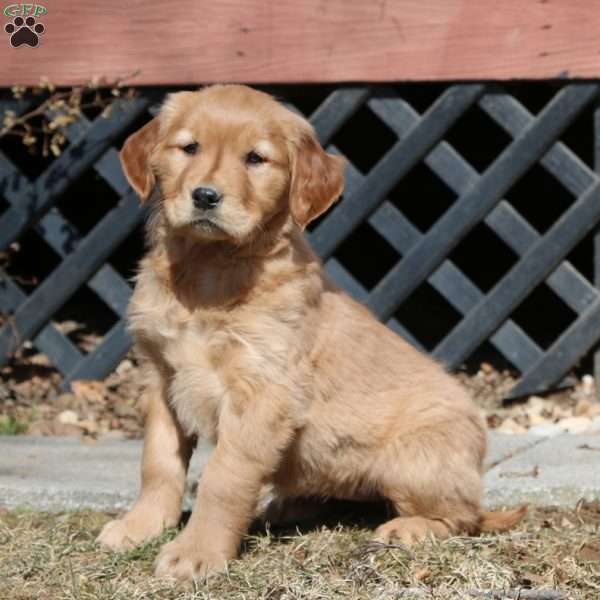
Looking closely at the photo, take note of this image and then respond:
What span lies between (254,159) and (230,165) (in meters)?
0.13

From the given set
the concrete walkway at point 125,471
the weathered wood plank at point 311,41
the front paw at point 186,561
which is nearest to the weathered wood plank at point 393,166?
the weathered wood plank at point 311,41

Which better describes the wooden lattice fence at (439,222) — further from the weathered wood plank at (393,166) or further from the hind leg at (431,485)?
the hind leg at (431,485)

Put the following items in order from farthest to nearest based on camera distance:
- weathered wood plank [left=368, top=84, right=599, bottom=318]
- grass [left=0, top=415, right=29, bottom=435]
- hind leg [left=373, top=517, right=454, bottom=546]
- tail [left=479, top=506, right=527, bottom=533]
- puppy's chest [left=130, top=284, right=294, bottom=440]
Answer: weathered wood plank [left=368, top=84, right=599, bottom=318], grass [left=0, top=415, right=29, bottom=435], tail [left=479, top=506, right=527, bottom=533], hind leg [left=373, top=517, right=454, bottom=546], puppy's chest [left=130, top=284, right=294, bottom=440]

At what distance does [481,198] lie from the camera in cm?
564

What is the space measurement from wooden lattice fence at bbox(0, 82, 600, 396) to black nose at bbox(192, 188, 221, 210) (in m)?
2.31

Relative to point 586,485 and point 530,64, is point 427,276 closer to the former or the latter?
point 530,64

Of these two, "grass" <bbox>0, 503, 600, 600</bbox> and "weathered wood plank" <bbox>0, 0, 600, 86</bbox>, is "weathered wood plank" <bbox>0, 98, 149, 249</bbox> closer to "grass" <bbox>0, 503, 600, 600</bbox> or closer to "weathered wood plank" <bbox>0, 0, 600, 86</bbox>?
"weathered wood plank" <bbox>0, 0, 600, 86</bbox>

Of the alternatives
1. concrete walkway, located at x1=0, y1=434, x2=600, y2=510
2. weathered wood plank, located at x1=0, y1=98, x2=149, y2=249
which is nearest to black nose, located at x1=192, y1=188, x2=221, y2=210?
concrete walkway, located at x1=0, y1=434, x2=600, y2=510

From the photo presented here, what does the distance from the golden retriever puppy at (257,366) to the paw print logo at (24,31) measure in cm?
222

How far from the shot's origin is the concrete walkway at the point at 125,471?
420 cm

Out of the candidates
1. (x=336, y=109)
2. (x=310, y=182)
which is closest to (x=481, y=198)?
(x=336, y=109)

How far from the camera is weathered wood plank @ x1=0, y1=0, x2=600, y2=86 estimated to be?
5465 millimetres

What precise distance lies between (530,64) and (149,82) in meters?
1.84

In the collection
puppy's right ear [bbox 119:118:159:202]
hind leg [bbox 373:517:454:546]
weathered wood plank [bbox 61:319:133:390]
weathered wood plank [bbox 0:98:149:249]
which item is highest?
puppy's right ear [bbox 119:118:159:202]
